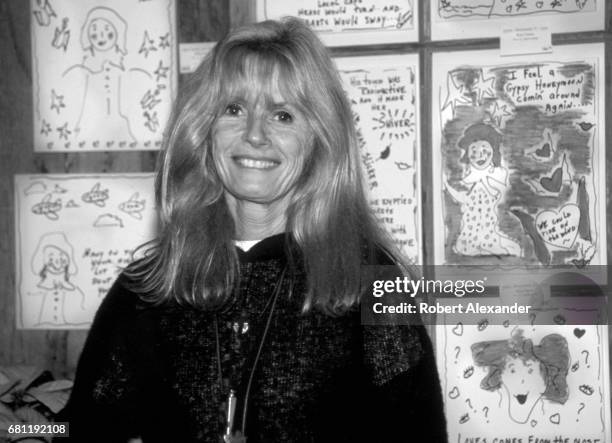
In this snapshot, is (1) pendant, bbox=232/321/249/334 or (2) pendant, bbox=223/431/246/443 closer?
(2) pendant, bbox=223/431/246/443

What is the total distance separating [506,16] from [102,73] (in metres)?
1.05

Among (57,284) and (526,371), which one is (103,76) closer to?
(57,284)

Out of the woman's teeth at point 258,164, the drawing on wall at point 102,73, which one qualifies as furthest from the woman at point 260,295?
the drawing on wall at point 102,73

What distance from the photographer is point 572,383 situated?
182 cm

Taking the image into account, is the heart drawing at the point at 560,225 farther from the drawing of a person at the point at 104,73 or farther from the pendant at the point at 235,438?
the drawing of a person at the point at 104,73

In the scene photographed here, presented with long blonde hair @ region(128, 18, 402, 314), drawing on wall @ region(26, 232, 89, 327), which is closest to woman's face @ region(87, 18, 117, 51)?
drawing on wall @ region(26, 232, 89, 327)

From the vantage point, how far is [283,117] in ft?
4.49

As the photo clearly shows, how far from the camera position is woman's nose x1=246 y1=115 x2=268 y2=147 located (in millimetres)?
1325

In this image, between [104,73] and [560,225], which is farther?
[104,73]

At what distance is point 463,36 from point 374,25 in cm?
22

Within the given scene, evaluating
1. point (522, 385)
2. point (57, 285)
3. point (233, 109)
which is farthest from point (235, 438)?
point (57, 285)

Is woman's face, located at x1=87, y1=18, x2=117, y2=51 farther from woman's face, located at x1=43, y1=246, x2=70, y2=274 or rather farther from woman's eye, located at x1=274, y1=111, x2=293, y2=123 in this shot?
woman's eye, located at x1=274, y1=111, x2=293, y2=123

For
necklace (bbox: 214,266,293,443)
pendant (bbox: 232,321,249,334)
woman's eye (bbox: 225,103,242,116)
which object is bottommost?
necklace (bbox: 214,266,293,443)

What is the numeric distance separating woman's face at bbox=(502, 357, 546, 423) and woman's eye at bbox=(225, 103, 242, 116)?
95 centimetres
